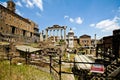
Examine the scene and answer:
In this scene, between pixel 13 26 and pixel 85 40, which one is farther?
pixel 85 40

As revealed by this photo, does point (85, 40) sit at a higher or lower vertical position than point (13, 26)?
lower

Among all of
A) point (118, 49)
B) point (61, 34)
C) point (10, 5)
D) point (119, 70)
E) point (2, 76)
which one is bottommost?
point (2, 76)

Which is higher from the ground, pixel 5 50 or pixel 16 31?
pixel 16 31

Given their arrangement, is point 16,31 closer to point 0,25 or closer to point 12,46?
point 0,25

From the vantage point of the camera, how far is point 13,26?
1847 inches

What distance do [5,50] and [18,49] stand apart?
2272 mm

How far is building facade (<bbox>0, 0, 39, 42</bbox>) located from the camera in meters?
33.0

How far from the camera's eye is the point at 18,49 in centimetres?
2306

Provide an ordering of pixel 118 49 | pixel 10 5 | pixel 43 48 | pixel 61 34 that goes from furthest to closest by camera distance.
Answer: pixel 61 34 → pixel 10 5 → pixel 43 48 → pixel 118 49

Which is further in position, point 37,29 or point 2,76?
point 37,29

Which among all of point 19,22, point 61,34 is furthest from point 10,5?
point 61,34

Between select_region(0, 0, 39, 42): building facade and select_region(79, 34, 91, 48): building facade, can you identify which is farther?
select_region(79, 34, 91, 48): building facade

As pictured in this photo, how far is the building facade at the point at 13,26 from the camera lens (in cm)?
3303

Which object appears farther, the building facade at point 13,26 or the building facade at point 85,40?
the building facade at point 85,40
